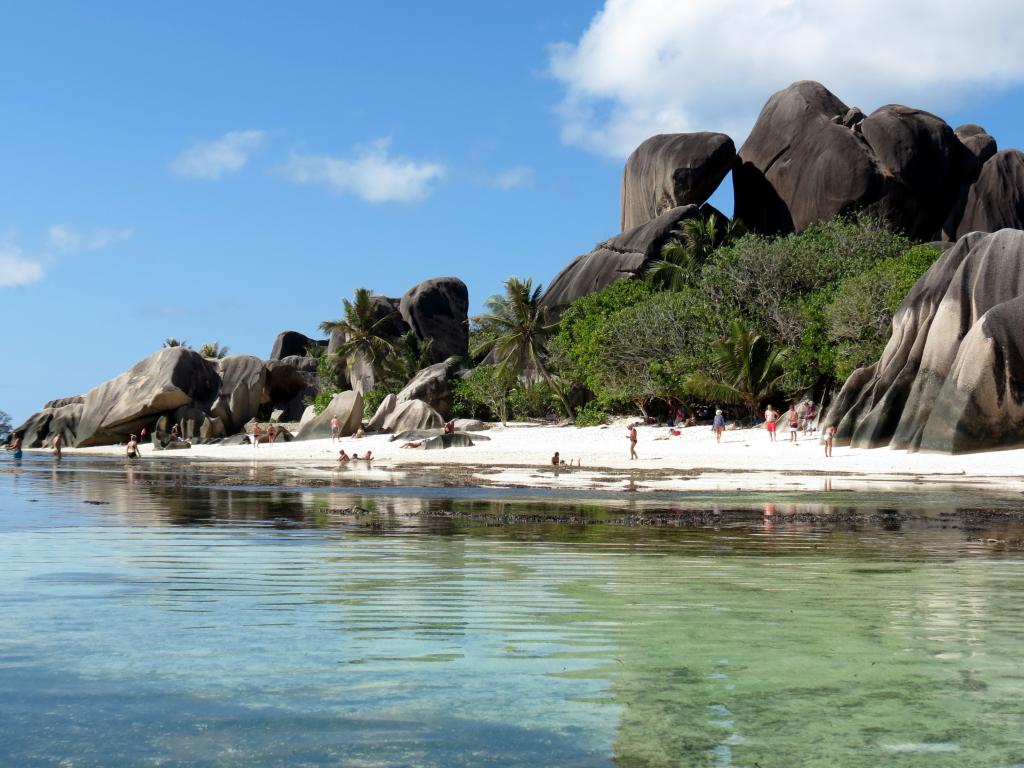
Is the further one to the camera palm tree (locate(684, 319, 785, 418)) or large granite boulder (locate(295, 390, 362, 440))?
large granite boulder (locate(295, 390, 362, 440))

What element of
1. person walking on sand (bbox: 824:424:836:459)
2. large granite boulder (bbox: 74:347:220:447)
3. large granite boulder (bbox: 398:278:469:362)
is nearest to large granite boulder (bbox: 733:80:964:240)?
large granite boulder (bbox: 398:278:469:362)

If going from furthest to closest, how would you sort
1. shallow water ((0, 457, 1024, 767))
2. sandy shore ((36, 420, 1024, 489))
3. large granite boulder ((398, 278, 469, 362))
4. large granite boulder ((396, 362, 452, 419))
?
large granite boulder ((398, 278, 469, 362)) < large granite boulder ((396, 362, 452, 419)) < sandy shore ((36, 420, 1024, 489)) < shallow water ((0, 457, 1024, 767))

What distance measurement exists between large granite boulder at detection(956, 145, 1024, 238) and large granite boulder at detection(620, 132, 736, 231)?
43.7ft

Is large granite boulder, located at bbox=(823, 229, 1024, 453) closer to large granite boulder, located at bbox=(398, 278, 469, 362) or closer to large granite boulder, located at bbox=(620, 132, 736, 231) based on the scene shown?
large granite boulder, located at bbox=(620, 132, 736, 231)

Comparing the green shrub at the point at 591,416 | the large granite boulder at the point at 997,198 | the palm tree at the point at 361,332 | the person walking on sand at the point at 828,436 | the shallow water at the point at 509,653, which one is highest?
the large granite boulder at the point at 997,198

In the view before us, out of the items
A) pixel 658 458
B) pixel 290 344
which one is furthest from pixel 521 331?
pixel 290 344

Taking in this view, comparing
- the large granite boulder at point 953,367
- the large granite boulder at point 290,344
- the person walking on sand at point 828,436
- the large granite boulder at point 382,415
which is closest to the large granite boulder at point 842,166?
the large granite boulder at point 382,415

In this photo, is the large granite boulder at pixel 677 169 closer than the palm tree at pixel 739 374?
No

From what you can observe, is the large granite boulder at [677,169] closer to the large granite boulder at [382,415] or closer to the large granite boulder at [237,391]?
the large granite boulder at [382,415]

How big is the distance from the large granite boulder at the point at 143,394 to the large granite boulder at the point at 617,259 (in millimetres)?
19488

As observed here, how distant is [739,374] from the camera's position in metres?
40.2

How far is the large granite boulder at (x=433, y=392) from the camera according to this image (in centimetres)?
5544

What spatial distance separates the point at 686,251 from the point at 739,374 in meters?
14.9

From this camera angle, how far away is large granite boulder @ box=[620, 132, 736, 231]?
6000 cm
